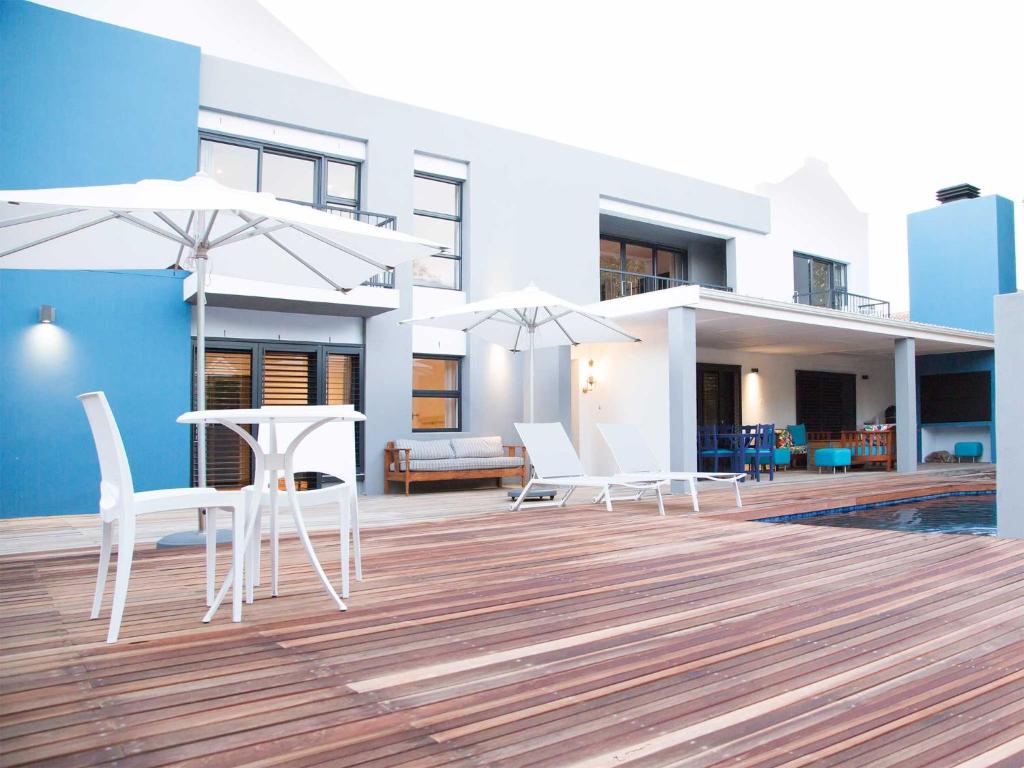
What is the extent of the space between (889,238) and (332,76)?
1730 centimetres

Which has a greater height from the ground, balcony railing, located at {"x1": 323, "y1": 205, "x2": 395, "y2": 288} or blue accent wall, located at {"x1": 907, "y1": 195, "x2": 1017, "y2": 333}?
blue accent wall, located at {"x1": 907, "y1": 195, "x2": 1017, "y2": 333}

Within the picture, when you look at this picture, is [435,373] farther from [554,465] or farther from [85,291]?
[85,291]

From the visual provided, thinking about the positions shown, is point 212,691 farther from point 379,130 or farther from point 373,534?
point 379,130

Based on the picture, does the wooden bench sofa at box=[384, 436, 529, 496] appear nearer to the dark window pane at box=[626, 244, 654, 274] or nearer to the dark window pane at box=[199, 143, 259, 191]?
the dark window pane at box=[199, 143, 259, 191]

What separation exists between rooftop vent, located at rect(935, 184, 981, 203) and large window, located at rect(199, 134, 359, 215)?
15.6 meters

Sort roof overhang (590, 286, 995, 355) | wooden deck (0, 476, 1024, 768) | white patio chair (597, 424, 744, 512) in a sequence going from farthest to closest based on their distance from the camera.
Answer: roof overhang (590, 286, 995, 355) → white patio chair (597, 424, 744, 512) → wooden deck (0, 476, 1024, 768)

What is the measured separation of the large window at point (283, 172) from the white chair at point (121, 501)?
24.4ft

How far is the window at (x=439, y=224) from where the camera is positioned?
1126 cm

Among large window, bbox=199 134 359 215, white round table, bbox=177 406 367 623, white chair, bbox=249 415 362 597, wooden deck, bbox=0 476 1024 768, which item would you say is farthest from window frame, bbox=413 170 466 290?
white round table, bbox=177 406 367 623

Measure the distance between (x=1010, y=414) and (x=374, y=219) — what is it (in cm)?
788

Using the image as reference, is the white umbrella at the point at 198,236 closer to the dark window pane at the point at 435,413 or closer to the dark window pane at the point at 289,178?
the dark window pane at the point at 289,178

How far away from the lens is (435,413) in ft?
37.0

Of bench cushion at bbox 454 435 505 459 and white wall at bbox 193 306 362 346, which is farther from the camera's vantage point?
bench cushion at bbox 454 435 505 459

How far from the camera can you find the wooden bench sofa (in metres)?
10.1
